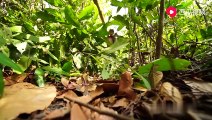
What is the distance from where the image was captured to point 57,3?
161cm

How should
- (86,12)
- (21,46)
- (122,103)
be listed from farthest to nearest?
1. (86,12)
2. (21,46)
3. (122,103)

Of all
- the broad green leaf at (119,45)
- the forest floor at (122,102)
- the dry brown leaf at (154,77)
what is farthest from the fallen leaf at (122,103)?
the broad green leaf at (119,45)

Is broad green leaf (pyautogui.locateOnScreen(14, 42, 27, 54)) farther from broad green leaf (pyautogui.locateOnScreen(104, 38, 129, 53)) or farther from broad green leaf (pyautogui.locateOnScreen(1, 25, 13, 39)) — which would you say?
broad green leaf (pyautogui.locateOnScreen(104, 38, 129, 53))

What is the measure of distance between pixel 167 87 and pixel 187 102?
0.13 metres

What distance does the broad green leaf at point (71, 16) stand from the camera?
1.45 metres

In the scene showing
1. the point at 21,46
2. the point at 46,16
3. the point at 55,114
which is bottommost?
the point at 55,114

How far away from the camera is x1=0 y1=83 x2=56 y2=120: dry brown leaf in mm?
696

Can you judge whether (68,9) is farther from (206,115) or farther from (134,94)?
(206,115)

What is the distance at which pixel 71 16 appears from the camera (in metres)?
1.48

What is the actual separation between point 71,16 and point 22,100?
80cm

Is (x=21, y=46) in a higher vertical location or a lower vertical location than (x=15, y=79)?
higher

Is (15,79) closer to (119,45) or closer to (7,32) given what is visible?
(7,32)

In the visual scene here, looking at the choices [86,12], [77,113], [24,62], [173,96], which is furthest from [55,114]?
[86,12]

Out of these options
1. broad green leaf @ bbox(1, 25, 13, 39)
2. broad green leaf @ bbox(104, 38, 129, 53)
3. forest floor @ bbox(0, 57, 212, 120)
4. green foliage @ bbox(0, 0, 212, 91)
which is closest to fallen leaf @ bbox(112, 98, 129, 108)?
forest floor @ bbox(0, 57, 212, 120)
